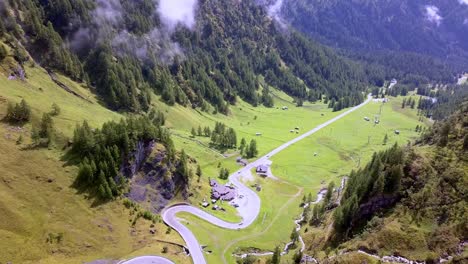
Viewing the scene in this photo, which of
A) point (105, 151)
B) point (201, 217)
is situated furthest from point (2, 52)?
point (201, 217)

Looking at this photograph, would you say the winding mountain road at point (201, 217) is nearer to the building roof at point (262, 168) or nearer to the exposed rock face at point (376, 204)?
the building roof at point (262, 168)

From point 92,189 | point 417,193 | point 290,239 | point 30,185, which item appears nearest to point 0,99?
point 30,185

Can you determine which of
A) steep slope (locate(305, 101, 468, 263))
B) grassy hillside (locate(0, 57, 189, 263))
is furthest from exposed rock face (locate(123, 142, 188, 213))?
steep slope (locate(305, 101, 468, 263))

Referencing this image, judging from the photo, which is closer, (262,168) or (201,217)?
(201,217)

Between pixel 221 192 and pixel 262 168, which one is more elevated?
pixel 262 168

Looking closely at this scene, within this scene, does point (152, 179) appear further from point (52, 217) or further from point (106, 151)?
point (52, 217)

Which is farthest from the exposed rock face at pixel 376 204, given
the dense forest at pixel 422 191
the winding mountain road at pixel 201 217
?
the winding mountain road at pixel 201 217

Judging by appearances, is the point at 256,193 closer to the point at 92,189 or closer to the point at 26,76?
the point at 92,189

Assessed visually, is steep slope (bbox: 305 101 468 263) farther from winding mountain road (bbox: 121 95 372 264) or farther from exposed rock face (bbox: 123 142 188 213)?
exposed rock face (bbox: 123 142 188 213)

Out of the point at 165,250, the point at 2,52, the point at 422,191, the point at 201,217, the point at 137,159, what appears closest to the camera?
the point at 422,191
